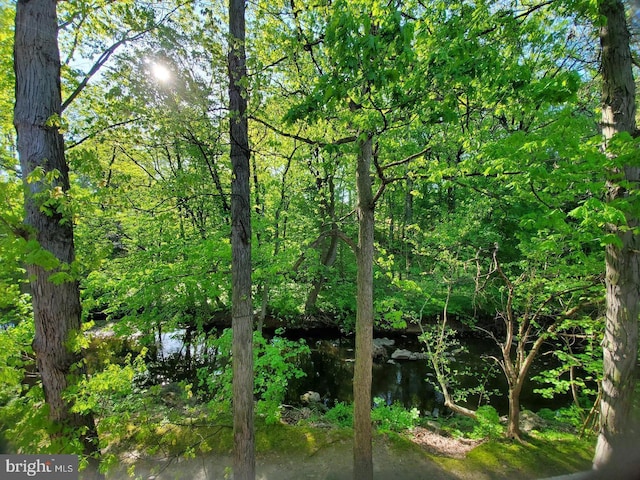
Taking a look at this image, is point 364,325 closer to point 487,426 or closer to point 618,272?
point 618,272

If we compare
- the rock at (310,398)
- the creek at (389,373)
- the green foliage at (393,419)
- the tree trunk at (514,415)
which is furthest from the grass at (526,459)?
the rock at (310,398)

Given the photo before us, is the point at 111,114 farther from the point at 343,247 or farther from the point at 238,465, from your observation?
the point at 343,247

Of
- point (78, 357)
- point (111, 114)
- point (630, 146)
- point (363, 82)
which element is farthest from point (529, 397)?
point (111, 114)

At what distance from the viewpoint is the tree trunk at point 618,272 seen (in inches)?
122

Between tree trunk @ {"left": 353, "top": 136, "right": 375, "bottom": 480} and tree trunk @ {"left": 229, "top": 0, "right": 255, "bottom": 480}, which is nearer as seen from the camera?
tree trunk @ {"left": 229, "top": 0, "right": 255, "bottom": 480}

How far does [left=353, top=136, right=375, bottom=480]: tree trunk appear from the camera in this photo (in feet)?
13.3

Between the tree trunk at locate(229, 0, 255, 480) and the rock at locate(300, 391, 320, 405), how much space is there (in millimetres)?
4981

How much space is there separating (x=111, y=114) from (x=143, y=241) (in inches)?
191

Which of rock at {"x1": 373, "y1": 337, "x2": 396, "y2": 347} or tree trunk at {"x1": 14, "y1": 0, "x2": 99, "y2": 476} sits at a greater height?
tree trunk at {"x1": 14, "y1": 0, "x2": 99, "y2": 476}

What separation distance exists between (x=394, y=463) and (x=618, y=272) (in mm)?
4151

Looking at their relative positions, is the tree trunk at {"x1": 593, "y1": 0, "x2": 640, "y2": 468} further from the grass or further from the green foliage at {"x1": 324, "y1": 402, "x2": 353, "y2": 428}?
the green foliage at {"x1": 324, "y1": 402, "x2": 353, "y2": 428}

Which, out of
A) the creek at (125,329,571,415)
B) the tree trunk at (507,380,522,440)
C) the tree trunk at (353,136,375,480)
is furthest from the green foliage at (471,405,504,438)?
the tree trunk at (353,136,375,480)

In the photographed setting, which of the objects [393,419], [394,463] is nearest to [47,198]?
[394,463]

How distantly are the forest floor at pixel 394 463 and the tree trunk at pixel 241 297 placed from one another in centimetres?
114
